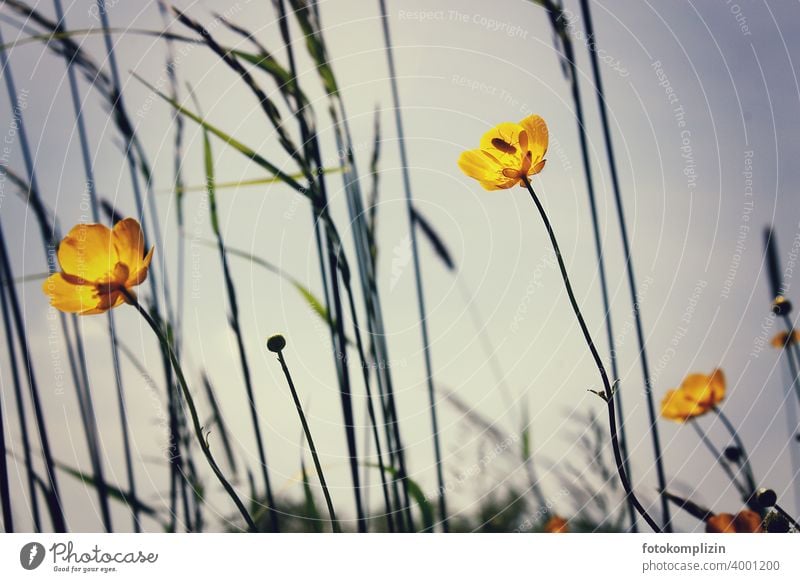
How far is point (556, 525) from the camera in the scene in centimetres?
87

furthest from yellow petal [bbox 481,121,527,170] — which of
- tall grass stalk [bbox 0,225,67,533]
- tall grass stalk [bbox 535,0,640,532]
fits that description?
Answer: tall grass stalk [bbox 0,225,67,533]

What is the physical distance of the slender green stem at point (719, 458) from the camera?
81cm

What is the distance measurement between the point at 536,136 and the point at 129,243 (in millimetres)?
465

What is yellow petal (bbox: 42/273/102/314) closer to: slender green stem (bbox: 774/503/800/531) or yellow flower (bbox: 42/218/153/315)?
yellow flower (bbox: 42/218/153/315)

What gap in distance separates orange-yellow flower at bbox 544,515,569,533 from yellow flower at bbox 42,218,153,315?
0.59 metres

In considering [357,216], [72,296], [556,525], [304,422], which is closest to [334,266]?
[357,216]

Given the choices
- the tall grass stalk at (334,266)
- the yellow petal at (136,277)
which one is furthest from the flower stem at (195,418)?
the tall grass stalk at (334,266)

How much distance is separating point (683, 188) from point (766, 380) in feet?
0.89

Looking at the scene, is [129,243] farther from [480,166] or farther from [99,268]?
[480,166]

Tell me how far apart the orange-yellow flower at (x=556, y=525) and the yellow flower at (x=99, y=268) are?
594mm
